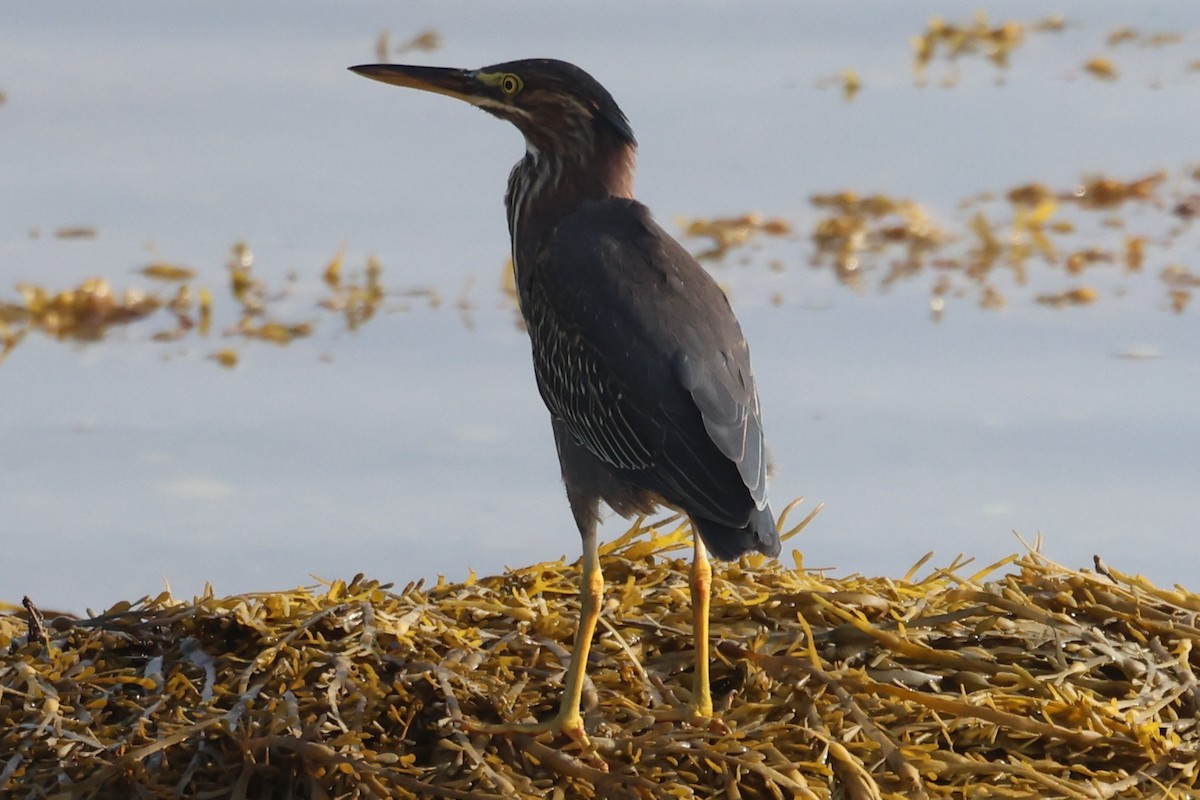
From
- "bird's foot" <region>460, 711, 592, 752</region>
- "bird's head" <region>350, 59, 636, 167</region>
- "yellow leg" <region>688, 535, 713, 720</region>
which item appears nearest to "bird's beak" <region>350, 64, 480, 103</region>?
"bird's head" <region>350, 59, 636, 167</region>

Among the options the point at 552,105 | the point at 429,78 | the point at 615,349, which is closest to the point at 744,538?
the point at 615,349

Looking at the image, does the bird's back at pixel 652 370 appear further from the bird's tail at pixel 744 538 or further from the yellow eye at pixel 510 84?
the yellow eye at pixel 510 84

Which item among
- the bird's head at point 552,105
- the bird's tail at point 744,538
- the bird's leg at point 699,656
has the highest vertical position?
the bird's head at point 552,105

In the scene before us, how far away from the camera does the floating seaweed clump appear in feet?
10.6

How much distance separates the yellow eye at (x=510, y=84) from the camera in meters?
4.32

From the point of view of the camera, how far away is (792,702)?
344 centimetres

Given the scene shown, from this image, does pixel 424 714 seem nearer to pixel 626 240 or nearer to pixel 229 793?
pixel 229 793

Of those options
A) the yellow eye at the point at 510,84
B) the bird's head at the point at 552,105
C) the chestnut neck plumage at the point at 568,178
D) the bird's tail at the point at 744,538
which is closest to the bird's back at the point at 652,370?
the bird's tail at the point at 744,538

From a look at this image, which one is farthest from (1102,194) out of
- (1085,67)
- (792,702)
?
(792,702)

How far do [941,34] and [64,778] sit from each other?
823 centimetres

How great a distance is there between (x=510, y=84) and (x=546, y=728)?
160cm

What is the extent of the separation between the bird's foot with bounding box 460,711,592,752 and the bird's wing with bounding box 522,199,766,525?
0.46 m

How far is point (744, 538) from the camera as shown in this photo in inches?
138

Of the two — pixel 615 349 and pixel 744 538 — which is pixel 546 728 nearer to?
pixel 744 538
